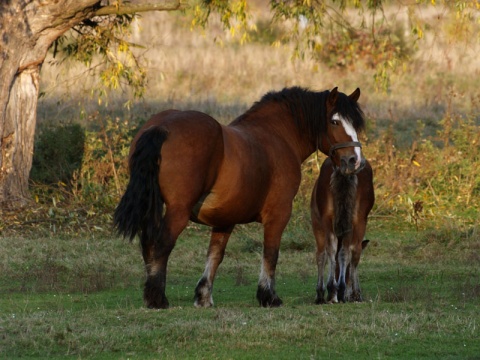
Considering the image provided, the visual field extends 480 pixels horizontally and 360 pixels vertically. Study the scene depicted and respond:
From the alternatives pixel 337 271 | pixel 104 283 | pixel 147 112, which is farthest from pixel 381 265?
pixel 147 112

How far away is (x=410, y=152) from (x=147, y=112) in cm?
612

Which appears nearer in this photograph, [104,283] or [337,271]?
[337,271]

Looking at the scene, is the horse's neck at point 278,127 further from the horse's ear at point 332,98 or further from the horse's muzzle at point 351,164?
the horse's muzzle at point 351,164

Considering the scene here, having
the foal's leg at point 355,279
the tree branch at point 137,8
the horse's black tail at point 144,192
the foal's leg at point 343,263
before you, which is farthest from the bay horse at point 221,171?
the tree branch at point 137,8

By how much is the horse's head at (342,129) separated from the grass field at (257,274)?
1435 millimetres

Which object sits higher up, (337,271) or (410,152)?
(410,152)

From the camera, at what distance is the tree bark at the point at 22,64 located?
1387 cm

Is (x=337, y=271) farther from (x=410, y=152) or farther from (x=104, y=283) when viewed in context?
(x=410, y=152)

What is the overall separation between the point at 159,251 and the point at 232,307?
4.00ft

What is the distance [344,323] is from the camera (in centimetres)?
779

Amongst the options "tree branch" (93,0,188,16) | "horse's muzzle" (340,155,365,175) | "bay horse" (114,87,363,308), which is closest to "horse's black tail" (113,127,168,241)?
"bay horse" (114,87,363,308)

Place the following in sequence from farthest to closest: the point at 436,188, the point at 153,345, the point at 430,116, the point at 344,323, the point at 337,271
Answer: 1. the point at 430,116
2. the point at 436,188
3. the point at 337,271
4. the point at 344,323
5. the point at 153,345

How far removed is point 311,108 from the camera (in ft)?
31.8

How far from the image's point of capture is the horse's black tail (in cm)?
789
